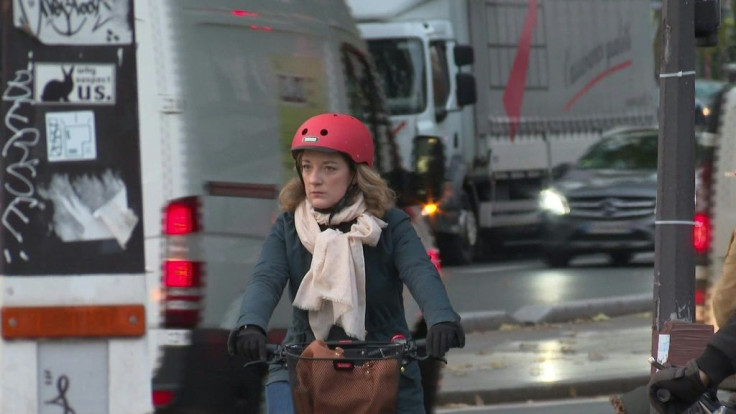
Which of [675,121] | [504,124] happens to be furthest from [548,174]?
[675,121]

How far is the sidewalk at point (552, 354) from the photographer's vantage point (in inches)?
431

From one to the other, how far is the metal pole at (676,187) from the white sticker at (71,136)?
8.48 feet

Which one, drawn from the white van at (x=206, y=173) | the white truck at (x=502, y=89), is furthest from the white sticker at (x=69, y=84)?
the white truck at (x=502, y=89)

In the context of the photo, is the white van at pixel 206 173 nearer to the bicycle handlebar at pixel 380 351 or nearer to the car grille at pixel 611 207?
the bicycle handlebar at pixel 380 351

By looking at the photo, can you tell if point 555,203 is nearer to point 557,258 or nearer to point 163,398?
point 557,258

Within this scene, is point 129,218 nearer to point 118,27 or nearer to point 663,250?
point 118,27

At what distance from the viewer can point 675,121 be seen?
7.77 meters

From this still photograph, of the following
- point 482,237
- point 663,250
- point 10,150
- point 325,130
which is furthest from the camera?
point 482,237

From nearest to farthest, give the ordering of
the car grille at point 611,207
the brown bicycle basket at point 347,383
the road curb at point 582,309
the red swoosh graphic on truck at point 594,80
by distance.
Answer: the brown bicycle basket at point 347,383, the road curb at point 582,309, the car grille at point 611,207, the red swoosh graphic on truck at point 594,80

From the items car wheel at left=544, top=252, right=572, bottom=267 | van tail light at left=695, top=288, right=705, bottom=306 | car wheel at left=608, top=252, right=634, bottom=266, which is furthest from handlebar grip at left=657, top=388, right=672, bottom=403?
car wheel at left=608, top=252, right=634, bottom=266

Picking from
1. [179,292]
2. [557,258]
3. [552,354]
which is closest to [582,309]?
[552,354]

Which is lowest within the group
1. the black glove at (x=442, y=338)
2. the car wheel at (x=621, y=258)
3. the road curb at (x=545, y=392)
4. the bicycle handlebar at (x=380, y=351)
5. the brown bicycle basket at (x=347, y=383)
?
the road curb at (x=545, y=392)

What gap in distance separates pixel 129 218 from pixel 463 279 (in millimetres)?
12493

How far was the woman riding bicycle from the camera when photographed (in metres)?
4.89
